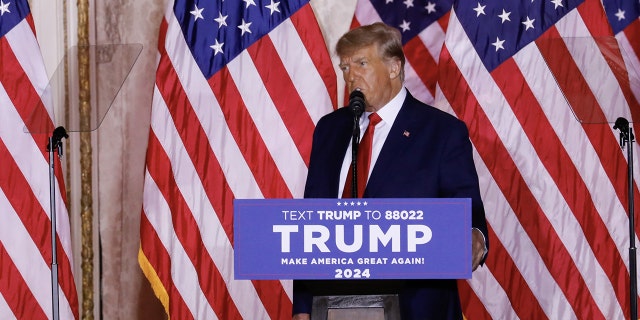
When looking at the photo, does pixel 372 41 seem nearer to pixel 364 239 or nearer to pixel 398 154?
pixel 398 154

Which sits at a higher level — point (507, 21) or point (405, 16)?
point (405, 16)

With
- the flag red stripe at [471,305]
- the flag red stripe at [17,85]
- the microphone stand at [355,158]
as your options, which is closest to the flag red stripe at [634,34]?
the flag red stripe at [471,305]

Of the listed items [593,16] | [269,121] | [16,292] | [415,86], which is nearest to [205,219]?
[269,121]

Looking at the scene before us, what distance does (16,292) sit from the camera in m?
4.06

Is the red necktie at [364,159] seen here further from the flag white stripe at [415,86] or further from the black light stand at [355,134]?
the flag white stripe at [415,86]

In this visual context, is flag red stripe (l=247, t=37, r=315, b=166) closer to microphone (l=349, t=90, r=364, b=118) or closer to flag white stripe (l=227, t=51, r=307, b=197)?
flag white stripe (l=227, t=51, r=307, b=197)

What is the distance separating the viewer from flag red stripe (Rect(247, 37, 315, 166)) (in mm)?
4164

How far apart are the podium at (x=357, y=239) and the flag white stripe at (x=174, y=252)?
2.08 metres

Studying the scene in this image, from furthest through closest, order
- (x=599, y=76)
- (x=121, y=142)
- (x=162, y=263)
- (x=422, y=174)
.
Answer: (x=121, y=142) < (x=162, y=263) < (x=599, y=76) < (x=422, y=174)

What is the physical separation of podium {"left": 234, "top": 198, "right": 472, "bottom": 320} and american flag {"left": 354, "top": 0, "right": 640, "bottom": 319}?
81.2 inches

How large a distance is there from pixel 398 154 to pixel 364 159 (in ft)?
0.40

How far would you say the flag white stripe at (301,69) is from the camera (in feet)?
13.6

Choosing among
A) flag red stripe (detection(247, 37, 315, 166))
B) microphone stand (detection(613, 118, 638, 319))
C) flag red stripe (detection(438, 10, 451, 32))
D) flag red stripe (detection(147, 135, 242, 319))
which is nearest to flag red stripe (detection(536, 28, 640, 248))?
flag red stripe (detection(438, 10, 451, 32))

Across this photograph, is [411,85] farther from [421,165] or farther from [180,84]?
[421,165]
